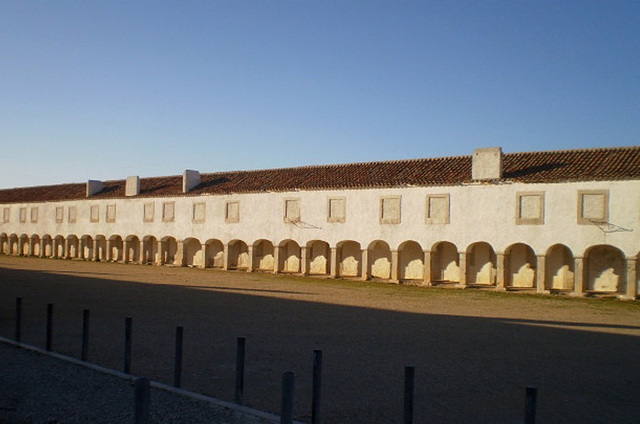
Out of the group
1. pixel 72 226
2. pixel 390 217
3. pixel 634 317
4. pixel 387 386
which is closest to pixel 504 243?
pixel 390 217

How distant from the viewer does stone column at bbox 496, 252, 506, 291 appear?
24750mm

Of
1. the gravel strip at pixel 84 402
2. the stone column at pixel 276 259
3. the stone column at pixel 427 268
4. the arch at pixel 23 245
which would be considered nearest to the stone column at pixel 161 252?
the stone column at pixel 276 259

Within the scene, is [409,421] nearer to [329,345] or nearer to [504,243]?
[329,345]

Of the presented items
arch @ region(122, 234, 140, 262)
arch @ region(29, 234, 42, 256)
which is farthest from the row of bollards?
arch @ region(29, 234, 42, 256)

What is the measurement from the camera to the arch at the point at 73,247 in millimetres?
47081

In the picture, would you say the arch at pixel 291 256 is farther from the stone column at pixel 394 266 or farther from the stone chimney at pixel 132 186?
the stone chimney at pixel 132 186

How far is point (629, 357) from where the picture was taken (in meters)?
10.6

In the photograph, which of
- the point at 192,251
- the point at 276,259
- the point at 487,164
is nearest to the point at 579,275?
the point at 487,164

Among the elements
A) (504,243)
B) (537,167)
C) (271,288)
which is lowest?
(271,288)

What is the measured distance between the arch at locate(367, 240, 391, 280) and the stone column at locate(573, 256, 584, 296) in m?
9.14

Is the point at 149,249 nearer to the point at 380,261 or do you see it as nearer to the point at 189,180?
the point at 189,180

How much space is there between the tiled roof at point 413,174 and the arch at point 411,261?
3176mm

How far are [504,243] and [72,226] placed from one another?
33.3 metres

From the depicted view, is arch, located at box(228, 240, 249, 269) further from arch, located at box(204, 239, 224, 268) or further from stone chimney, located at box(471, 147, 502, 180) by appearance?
stone chimney, located at box(471, 147, 502, 180)
